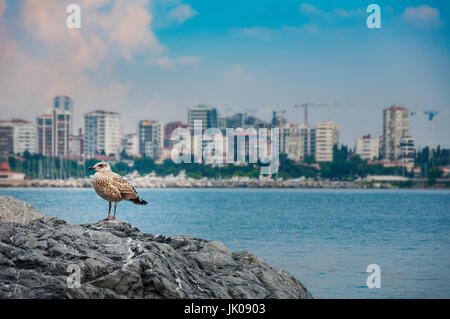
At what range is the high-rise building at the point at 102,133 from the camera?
161250 millimetres

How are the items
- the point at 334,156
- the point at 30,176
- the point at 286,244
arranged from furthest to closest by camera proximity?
the point at 334,156 → the point at 30,176 → the point at 286,244

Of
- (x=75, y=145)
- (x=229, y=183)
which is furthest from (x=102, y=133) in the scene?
(x=229, y=183)

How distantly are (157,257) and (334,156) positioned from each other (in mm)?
145302

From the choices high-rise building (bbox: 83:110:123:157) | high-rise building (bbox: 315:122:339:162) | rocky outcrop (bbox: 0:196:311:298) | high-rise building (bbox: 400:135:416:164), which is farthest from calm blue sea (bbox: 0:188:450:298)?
high-rise building (bbox: 83:110:123:157)

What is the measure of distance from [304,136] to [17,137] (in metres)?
60.9

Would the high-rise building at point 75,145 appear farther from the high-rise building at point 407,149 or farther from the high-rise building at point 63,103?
the high-rise building at point 407,149

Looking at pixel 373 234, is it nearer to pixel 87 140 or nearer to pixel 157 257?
pixel 157 257

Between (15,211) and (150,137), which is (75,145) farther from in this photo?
(15,211)

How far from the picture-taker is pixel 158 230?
3362cm

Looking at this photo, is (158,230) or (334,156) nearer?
(158,230)

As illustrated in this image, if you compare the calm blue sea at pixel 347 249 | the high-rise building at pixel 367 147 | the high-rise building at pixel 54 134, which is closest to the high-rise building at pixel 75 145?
the high-rise building at pixel 54 134

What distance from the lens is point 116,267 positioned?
685 centimetres
